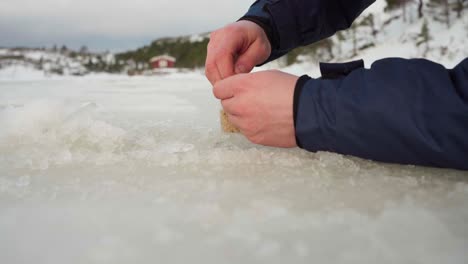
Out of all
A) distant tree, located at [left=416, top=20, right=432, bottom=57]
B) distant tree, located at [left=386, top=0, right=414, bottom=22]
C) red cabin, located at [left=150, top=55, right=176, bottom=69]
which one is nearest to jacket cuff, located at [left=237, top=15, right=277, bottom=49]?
distant tree, located at [left=416, top=20, right=432, bottom=57]

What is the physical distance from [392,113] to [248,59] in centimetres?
45

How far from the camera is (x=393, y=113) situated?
56 cm

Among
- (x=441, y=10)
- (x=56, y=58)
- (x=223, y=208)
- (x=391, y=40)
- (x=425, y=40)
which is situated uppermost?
(x=223, y=208)

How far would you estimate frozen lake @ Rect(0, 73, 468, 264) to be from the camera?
39cm

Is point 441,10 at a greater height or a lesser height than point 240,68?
lesser

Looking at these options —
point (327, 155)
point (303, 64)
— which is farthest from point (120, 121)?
point (303, 64)

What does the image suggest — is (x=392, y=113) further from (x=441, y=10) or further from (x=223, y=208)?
(x=441, y=10)

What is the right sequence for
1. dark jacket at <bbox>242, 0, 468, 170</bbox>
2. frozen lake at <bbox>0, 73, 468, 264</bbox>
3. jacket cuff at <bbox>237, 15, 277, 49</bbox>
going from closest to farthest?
1. frozen lake at <bbox>0, 73, 468, 264</bbox>
2. dark jacket at <bbox>242, 0, 468, 170</bbox>
3. jacket cuff at <bbox>237, 15, 277, 49</bbox>

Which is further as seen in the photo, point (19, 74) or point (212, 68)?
point (19, 74)

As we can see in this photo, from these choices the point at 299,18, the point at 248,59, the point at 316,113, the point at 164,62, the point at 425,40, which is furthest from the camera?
the point at 164,62

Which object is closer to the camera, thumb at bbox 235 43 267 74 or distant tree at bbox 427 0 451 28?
thumb at bbox 235 43 267 74

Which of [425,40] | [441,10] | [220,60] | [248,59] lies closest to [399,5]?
[441,10]

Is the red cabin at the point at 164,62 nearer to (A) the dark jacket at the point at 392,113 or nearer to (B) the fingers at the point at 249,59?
(B) the fingers at the point at 249,59

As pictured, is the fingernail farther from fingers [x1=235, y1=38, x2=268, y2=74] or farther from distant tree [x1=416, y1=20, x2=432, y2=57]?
distant tree [x1=416, y1=20, x2=432, y2=57]
